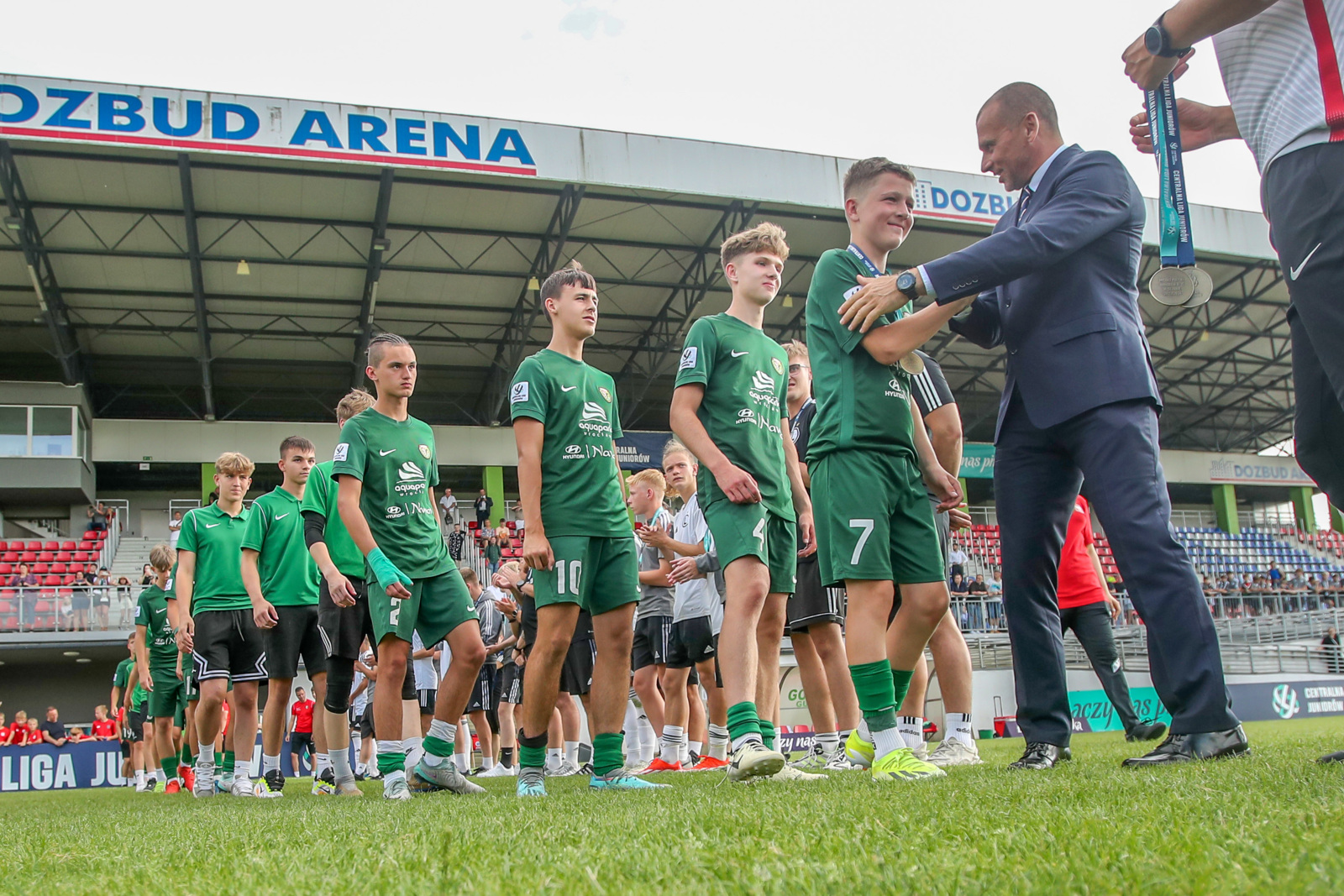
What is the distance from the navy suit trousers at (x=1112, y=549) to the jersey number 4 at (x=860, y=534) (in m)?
0.51

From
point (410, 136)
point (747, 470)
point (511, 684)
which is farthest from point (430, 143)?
point (747, 470)

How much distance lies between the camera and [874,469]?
11.6 ft

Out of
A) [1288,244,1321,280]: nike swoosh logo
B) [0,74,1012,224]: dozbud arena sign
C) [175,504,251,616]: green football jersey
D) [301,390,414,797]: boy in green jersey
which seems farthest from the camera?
[0,74,1012,224]: dozbud arena sign

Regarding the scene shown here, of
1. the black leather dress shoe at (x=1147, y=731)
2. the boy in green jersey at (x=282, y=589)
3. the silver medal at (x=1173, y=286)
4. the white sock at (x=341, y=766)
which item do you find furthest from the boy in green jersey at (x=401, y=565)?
the black leather dress shoe at (x=1147, y=731)

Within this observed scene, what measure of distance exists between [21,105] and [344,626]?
51.4ft

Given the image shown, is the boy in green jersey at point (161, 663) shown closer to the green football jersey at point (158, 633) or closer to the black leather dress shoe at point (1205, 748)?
the green football jersey at point (158, 633)

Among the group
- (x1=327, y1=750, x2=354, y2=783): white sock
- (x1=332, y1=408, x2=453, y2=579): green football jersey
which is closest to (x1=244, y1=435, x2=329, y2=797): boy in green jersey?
(x1=327, y1=750, x2=354, y2=783): white sock

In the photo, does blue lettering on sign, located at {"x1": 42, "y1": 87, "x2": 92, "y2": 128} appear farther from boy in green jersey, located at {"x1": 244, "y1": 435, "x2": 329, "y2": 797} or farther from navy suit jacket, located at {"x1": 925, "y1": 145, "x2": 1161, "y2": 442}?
navy suit jacket, located at {"x1": 925, "y1": 145, "x2": 1161, "y2": 442}

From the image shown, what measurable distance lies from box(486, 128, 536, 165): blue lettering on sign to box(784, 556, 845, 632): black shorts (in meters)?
15.7

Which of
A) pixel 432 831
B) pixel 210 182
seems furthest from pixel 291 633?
pixel 210 182

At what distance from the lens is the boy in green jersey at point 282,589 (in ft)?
20.0

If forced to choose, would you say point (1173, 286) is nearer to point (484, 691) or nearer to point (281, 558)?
point (281, 558)

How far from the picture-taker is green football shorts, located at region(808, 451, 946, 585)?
11.4 ft

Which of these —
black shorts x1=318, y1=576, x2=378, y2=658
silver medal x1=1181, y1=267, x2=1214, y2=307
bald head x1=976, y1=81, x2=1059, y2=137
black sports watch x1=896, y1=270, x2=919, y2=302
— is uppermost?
bald head x1=976, y1=81, x2=1059, y2=137
